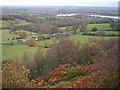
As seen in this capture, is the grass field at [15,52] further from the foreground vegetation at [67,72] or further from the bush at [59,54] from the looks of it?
the foreground vegetation at [67,72]

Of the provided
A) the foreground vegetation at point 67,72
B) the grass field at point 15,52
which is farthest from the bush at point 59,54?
the grass field at point 15,52

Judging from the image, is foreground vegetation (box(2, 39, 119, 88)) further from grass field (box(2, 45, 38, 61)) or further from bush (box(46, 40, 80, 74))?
grass field (box(2, 45, 38, 61))

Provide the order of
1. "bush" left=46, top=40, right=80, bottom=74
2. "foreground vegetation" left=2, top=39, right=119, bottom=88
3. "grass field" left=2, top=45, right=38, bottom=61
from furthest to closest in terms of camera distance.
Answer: "grass field" left=2, top=45, right=38, bottom=61 < "bush" left=46, top=40, right=80, bottom=74 < "foreground vegetation" left=2, top=39, right=119, bottom=88

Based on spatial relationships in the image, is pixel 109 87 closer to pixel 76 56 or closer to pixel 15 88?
pixel 15 88

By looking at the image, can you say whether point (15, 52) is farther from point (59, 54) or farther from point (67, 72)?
point (67, 72)

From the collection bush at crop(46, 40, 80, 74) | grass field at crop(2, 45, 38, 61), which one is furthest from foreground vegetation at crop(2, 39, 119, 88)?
grass field at crop(2, 45, 38, 61)

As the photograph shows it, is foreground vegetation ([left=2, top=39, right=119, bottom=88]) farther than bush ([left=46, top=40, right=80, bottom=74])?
No

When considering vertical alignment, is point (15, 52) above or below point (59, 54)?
below

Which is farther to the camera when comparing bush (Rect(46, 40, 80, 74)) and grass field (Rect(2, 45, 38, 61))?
grass field (Rect(2, 45, 38, 61))

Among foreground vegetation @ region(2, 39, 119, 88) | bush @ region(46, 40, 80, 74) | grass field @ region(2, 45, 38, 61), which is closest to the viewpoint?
foreground vegetation @ region(2, 39, 119, 88)

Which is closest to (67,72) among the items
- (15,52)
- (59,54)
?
(59,54)

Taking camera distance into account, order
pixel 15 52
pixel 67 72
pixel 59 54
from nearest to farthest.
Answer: pixel 67 72 → pixel 59 54 → pixel 15 52

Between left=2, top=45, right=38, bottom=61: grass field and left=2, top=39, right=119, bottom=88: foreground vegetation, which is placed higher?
left=2, top=39, right=119, bottom=88: foreground vegetation
